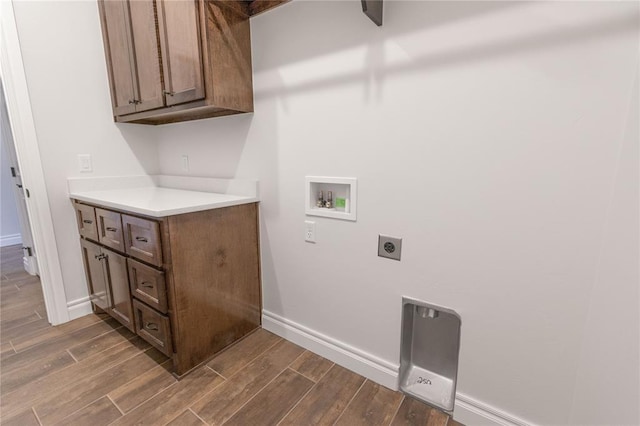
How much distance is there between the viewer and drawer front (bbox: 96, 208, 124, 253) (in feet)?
5.12

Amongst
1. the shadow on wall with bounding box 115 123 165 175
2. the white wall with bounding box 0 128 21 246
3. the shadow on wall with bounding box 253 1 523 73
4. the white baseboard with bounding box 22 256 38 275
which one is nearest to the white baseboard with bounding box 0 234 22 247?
the white wall with bounding box 0 128 21 246

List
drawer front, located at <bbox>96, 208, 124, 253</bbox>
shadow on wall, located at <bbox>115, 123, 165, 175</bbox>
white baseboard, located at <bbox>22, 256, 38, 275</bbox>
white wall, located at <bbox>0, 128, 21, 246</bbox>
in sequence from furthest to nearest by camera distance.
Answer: white wall, located at <bbox>0, 128, 21, 246</bbox> < white baseboard, located at <bbox>22, 256, 38, 275</bbox> < shadow on wall, located at <bbox>115, 123, 165, 175</bbox> < drawer front, located at <bbox>96, 208, 124, 253</bbox>

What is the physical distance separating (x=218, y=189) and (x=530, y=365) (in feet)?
6.01

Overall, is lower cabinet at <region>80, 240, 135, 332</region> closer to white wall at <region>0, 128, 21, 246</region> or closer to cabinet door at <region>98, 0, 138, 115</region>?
cabinet door at <region>98, 0, 138, 115</region>

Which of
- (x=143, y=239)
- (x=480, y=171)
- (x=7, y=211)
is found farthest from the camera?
(x=7, y=211)

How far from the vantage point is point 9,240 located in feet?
12.0

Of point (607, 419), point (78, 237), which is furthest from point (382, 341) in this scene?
point (78, 237)

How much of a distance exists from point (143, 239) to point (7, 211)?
3.73 metres

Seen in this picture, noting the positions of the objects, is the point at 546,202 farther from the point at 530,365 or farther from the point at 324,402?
the point at 324,402

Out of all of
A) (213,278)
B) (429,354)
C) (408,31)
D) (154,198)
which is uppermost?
(408,31)

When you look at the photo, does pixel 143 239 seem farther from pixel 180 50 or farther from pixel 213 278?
pixel 180 50

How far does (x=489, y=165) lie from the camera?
1.05m

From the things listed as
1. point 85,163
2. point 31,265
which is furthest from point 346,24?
point 31,265

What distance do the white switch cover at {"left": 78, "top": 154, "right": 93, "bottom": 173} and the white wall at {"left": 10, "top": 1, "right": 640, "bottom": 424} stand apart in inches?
8.6
